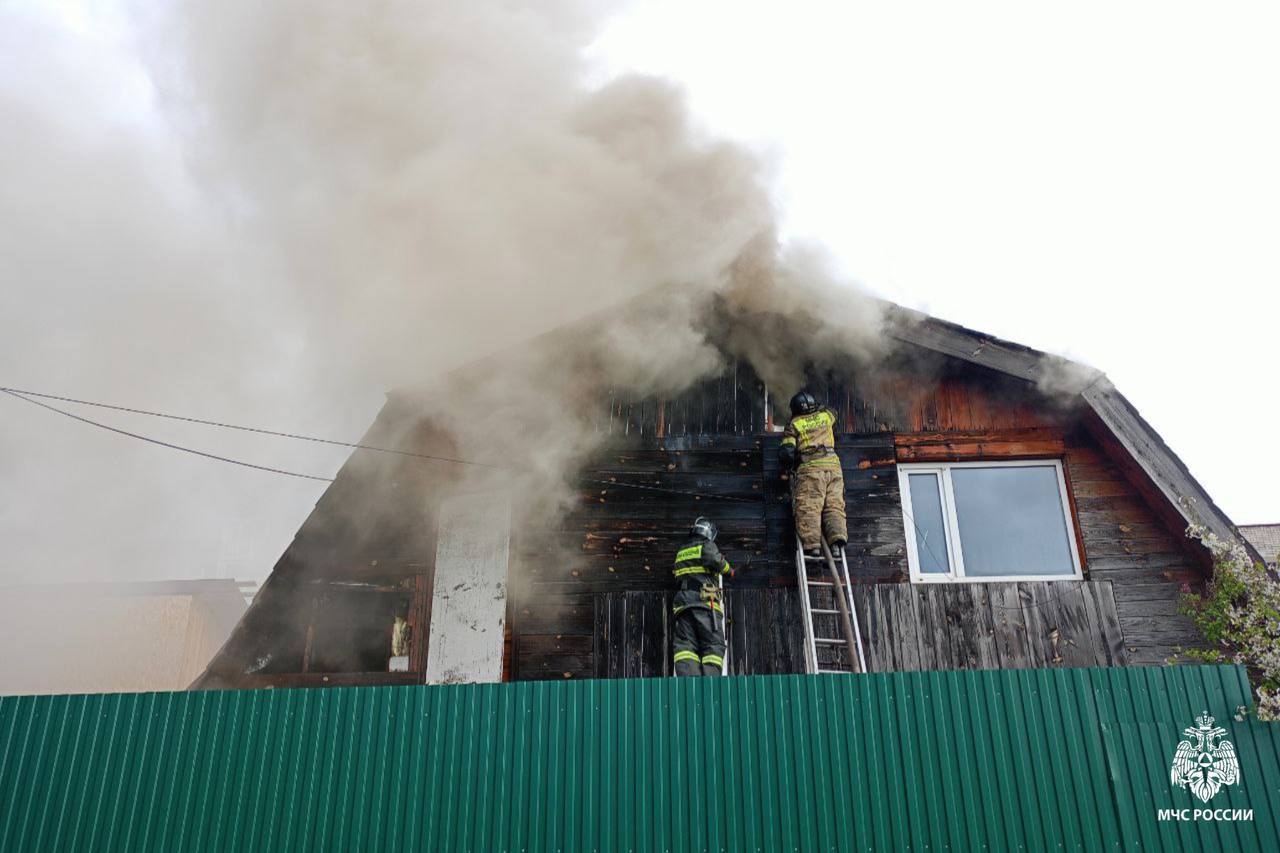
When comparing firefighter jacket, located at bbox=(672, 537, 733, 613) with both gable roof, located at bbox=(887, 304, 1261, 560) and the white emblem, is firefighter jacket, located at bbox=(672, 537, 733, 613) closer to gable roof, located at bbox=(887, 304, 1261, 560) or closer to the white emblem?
gable roof, located at bbox=(887, 304, 1261, 560)

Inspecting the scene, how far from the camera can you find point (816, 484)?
26.6 feet

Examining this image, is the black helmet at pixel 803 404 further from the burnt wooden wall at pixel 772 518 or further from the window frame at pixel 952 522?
the window frame at pixel 952 522

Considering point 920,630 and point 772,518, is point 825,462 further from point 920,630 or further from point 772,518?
point 920,630

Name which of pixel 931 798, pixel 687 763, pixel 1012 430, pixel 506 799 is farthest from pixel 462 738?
pixel 1012 430

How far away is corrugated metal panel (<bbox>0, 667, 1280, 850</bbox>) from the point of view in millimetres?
5316

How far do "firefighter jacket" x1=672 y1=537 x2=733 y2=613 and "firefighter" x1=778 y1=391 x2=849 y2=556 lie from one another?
2.76 feet

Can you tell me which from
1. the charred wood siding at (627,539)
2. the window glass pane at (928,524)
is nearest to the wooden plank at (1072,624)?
the window glass pane at (928,524)

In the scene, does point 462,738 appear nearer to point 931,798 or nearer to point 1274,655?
point 931,798

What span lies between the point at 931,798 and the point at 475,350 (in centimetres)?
617

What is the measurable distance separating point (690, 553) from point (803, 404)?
69.6 inches

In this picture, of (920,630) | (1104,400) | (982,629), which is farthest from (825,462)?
(1104,400)

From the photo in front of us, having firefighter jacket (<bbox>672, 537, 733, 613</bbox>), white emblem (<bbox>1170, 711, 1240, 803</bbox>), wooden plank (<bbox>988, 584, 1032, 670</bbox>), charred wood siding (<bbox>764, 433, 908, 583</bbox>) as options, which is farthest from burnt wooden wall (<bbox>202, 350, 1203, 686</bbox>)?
white emblem (<bbox>1170, 711, 1240, 803</bbox>)

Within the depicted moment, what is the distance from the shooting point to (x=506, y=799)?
555cm

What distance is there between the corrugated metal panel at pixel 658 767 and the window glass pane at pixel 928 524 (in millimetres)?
2636
